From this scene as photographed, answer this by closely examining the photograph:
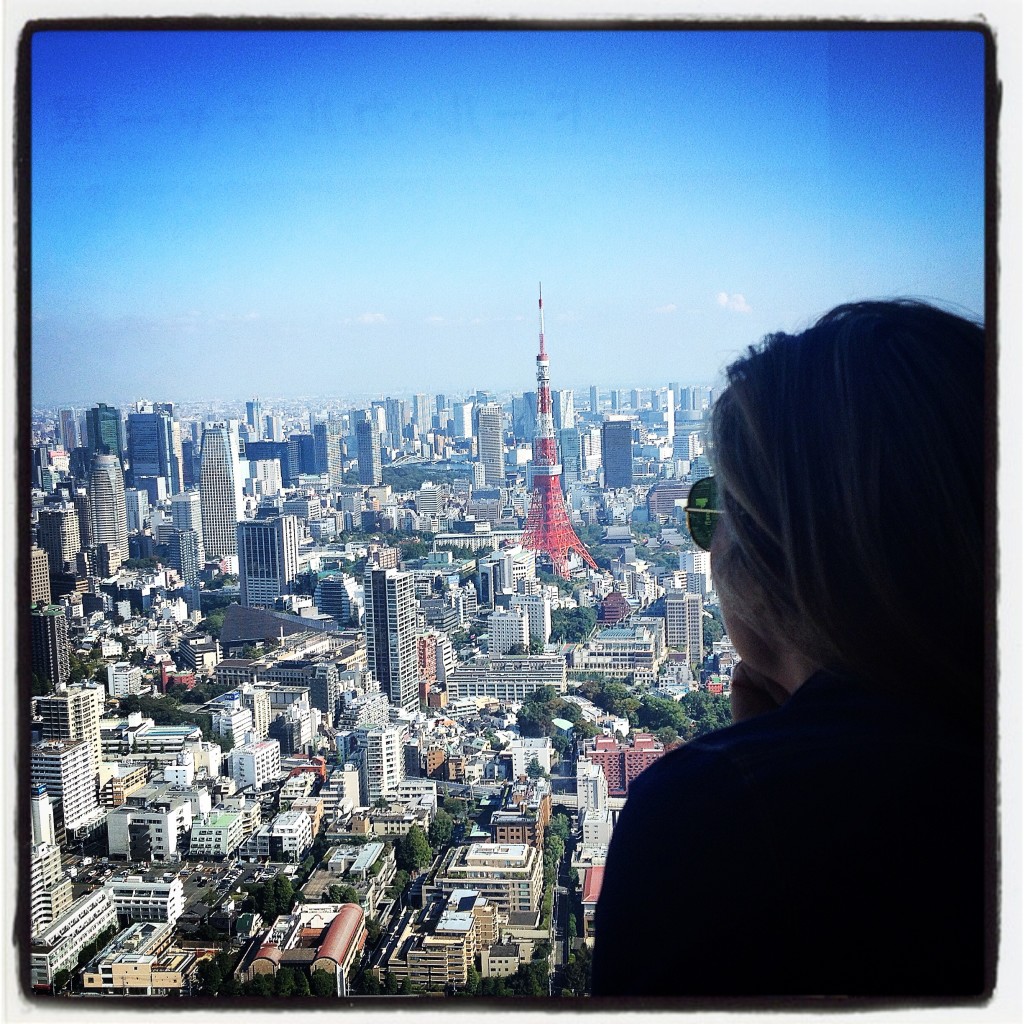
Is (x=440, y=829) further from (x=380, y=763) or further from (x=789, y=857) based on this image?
(x=789, y=857)

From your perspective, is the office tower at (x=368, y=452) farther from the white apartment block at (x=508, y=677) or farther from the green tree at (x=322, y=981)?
the green tree at (x=322, y=981)

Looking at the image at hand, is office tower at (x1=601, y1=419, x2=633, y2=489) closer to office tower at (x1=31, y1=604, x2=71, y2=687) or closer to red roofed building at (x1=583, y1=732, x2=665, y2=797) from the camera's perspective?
red roofed building at (x1=583, y1=732, x2=665, y2=797)

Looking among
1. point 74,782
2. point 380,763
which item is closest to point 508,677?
point 380,763

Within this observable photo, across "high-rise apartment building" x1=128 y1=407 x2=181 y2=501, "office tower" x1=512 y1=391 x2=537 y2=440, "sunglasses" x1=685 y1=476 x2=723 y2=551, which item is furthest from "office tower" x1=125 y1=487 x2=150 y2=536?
"sunglasses" x1=685 y1=476 x2=723 y2=551

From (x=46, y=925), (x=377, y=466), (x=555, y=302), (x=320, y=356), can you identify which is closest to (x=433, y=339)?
(x=555, y=302)

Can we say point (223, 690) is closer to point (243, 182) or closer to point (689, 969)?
point (243, 182)
